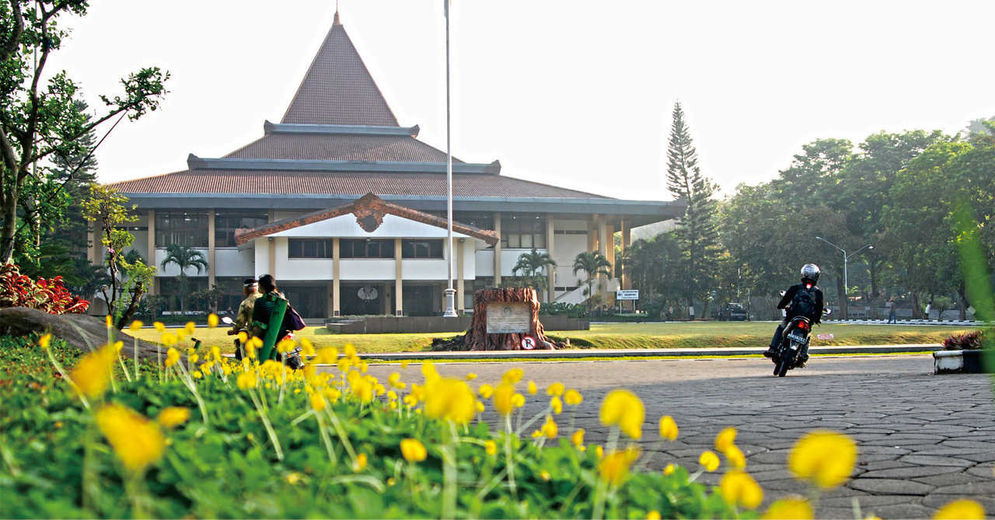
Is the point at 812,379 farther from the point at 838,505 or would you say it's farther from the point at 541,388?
the point at 838,505

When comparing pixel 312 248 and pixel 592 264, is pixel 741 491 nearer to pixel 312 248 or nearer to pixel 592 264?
pixel 312 248

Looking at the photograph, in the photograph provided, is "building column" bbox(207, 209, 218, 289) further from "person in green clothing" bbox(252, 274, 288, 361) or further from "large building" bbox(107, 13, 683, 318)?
"person in green clothing" bbox(252, 274, 288, 361)

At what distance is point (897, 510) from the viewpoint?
14.3 ft

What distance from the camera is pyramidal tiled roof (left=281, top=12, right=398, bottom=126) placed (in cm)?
6575

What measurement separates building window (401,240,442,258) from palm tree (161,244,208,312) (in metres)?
12.1

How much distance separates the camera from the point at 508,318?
76.9 feet

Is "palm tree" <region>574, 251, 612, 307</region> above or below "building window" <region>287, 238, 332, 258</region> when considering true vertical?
below

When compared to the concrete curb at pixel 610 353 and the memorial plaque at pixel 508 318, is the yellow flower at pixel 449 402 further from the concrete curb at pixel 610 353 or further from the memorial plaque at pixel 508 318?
the memorial plaque at pixel 508 318

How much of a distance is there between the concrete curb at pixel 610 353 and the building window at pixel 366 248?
30.8 meters

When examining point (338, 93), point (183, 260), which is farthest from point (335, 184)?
point (338, 93)

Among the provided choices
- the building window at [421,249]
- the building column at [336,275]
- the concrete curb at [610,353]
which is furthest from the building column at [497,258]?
the concrete curb at [610,353]

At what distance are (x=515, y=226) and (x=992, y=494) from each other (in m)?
57.1

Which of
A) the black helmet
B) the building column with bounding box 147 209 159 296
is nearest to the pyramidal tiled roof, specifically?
the building column with bounding box 147 209 159 296

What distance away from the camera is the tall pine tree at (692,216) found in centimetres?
6203
